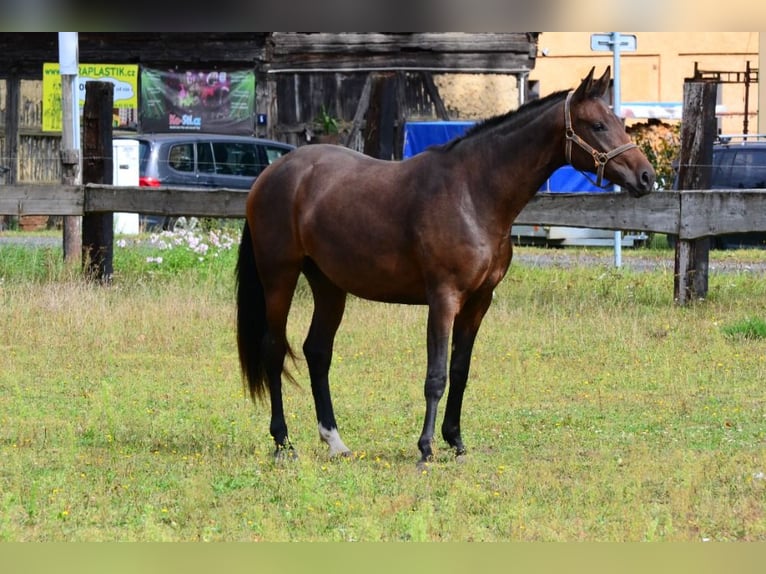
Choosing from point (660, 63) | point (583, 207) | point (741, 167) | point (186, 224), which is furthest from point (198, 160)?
point (660, 63)

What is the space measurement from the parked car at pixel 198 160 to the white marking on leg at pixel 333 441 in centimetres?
1266

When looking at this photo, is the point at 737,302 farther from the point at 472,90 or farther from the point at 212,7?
the point at 472,90

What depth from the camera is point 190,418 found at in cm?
855

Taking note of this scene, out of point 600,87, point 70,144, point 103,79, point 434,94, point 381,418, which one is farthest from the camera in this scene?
point 434,94

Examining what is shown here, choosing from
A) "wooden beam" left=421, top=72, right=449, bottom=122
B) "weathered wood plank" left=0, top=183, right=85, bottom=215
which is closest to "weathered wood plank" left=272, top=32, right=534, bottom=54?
"wooden beam" left=421, top=72, right=449, bottom=122

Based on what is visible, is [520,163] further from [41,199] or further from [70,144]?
[70,144]

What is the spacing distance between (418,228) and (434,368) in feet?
2.58

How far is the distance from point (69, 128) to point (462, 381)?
8.61 m

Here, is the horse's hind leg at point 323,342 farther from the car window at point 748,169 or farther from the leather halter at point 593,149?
the car window at point 748,169

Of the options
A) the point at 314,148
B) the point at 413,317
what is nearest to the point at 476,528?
the point at 314,148

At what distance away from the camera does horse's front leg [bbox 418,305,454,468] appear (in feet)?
23.1

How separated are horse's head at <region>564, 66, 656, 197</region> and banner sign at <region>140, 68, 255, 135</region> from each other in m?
20.2

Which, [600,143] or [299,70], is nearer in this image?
[600,143]

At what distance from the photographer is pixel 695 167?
1312 centimetres
